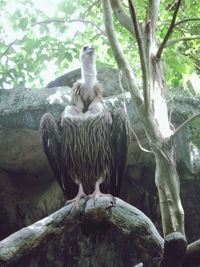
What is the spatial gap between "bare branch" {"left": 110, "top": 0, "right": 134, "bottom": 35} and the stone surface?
6.05ft

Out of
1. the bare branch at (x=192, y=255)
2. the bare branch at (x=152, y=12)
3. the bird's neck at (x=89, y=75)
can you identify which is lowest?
the bare branch at (x=192, y=255)

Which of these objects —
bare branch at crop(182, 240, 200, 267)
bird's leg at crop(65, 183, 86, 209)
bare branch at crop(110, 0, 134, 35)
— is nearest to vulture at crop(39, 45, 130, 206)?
bird's leg at crop(65, 183, 86, 209)

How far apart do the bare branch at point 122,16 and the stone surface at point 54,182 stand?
6.05 ft

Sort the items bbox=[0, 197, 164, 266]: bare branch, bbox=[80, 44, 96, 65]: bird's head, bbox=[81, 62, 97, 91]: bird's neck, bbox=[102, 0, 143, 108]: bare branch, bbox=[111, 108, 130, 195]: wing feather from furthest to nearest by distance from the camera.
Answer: bbox=[80, 44, 96, 65]: bird's head < bbox=[81, 62, 97, 91]: bird's neck < bbox=[111, 108, 130, 195]: wing feather < bbox=[102, 0, 143, 108]: bare branch < bbox=[0, 197, 164, 266]: bare branch

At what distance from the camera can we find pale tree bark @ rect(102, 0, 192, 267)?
5.00m

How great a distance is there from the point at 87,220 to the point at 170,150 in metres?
1.24

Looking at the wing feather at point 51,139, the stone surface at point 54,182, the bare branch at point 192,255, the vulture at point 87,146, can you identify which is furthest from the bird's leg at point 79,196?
the stone surface at point 54,182

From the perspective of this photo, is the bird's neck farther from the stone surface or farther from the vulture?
the stone surface

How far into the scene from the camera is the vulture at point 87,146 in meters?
5.84

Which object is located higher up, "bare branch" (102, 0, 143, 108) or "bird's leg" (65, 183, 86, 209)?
"bare branch" (102, 0, 143, 108)

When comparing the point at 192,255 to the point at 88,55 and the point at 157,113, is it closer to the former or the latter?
the point at 157,113

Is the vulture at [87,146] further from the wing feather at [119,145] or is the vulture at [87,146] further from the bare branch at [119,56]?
the bare branch at [119,56]

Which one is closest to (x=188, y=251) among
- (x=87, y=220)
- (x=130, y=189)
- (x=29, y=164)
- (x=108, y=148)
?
(x=87, y=220)

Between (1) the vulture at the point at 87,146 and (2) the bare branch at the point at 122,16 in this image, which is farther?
(2) the bare branch at the point at 122,16
